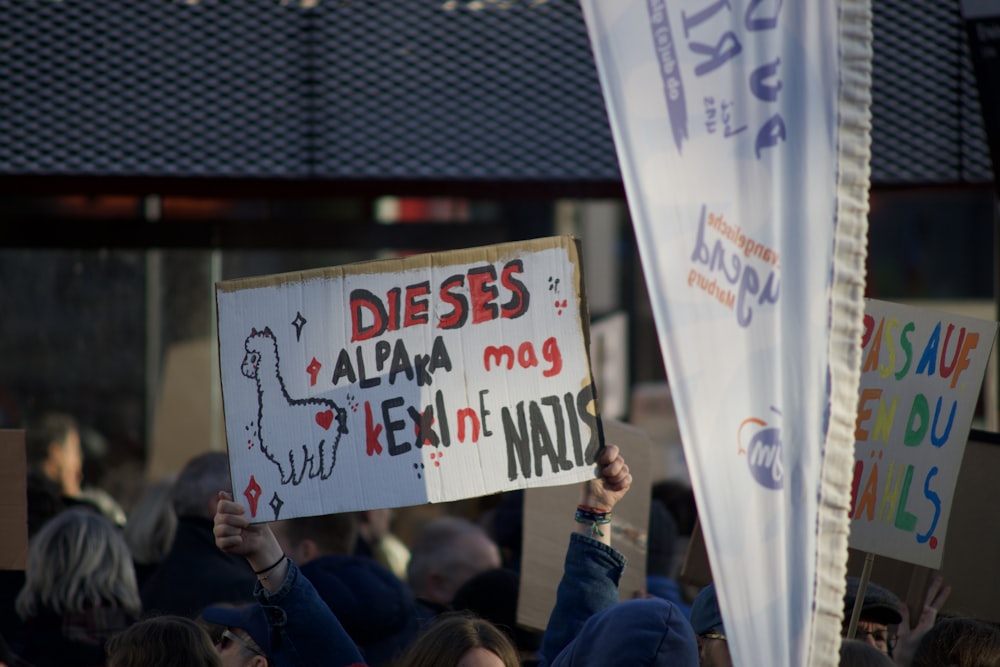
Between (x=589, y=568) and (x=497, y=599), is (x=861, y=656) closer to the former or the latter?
(x=589, y=568)

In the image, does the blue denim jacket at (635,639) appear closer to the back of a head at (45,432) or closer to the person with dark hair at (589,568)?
the person with dark hair at (589,568)

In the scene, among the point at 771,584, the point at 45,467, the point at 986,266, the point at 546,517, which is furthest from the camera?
the point at 986,266

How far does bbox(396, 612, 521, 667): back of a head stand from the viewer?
9.52ft

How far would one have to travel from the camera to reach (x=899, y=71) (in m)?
5.31

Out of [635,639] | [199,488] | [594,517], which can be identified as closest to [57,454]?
[199,488]

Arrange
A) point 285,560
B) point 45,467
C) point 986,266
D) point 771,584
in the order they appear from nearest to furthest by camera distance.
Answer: point 771,584 → point 285,560 → point 45,467 → point 986,266

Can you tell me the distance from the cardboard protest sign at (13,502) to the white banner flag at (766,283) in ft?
7.56

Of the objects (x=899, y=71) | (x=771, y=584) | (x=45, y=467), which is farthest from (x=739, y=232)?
(x=45, y=467)

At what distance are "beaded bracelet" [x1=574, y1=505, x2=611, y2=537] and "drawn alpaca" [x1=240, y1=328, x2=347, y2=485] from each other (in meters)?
0.62

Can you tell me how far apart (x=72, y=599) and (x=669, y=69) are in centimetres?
271

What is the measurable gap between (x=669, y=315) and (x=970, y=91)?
135 inches

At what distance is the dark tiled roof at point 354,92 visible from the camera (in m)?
5.10

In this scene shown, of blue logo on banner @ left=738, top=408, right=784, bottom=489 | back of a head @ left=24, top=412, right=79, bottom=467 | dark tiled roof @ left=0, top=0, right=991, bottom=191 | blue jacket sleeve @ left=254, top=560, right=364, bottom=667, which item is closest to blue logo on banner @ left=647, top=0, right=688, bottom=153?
blue logo on banner @ left=738, top=408, right=784, bottom=489

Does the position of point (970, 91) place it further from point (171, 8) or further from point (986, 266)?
point (986, 266)
